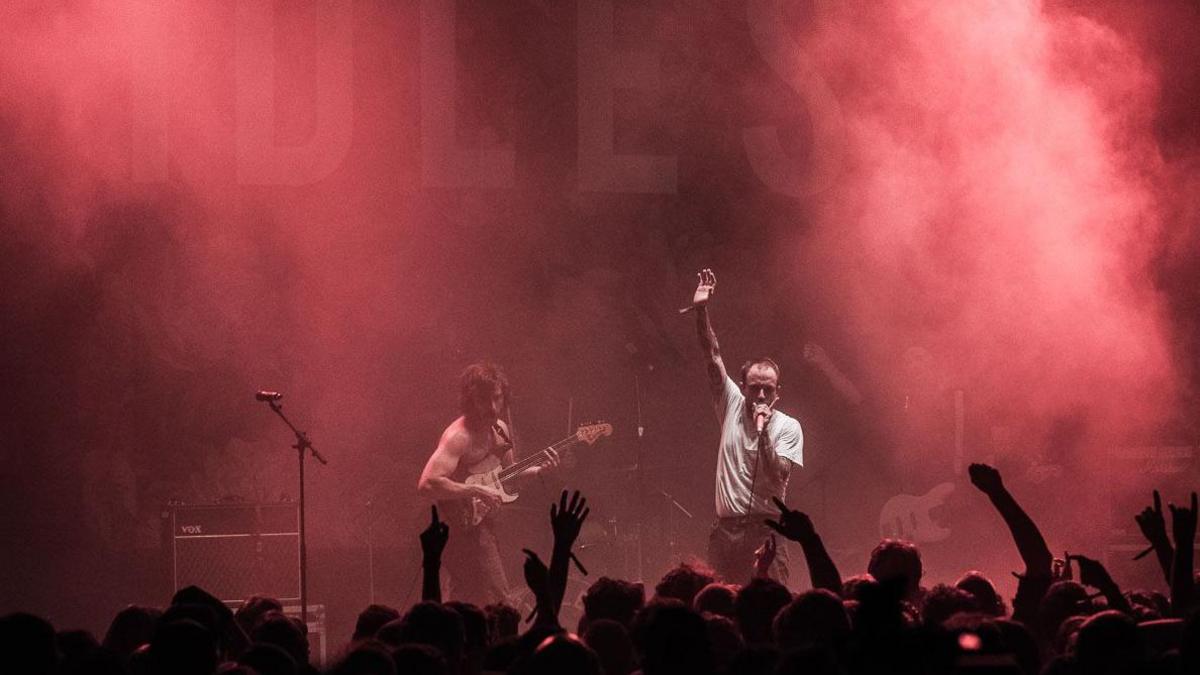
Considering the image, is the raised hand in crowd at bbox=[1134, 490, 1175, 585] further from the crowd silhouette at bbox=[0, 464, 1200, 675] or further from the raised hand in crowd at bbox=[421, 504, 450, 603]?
the raised hand in crowd at bbox=[421, 504, 450, 603]

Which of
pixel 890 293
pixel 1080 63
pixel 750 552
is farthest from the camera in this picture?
pixel 890 293

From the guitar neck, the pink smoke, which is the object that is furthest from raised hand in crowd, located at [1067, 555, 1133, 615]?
the pink smoke

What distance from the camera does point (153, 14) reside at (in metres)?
10.5

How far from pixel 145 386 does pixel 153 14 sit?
115 inches

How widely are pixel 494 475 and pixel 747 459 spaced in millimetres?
2060

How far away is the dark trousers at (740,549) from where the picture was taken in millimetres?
7934

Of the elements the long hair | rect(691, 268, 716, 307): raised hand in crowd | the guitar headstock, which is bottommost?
the guitar headstock

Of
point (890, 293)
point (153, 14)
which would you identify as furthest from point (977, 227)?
point (153, 14)

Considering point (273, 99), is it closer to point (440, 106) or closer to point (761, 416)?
point (440, 106)

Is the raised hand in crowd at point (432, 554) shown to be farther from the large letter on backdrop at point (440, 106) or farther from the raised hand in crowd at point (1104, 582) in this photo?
the large letter on backdrop at point (440, 106)

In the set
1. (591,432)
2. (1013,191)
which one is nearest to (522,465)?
(591,432)

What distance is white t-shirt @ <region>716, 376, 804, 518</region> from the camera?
8070mm

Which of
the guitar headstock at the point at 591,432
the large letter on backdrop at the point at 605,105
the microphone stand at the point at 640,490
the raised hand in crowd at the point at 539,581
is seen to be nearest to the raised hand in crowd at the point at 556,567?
the raised hand in crowd at the point at 539,581

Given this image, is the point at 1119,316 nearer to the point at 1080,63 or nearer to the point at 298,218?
the point at 1080,63
